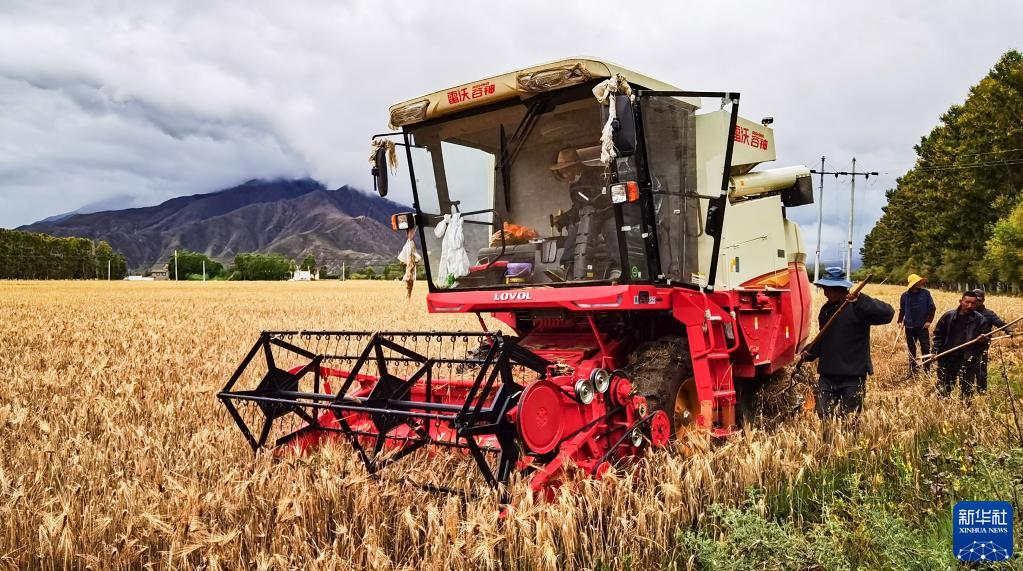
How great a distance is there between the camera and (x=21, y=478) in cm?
391

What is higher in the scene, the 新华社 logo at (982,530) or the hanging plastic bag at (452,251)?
the hanging plastic bag at (452,251)

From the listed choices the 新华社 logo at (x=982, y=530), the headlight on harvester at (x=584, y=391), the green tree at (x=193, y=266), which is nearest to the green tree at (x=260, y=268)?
the green tree at (x=193, y=266)

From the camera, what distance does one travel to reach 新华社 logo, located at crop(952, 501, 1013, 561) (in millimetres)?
2730

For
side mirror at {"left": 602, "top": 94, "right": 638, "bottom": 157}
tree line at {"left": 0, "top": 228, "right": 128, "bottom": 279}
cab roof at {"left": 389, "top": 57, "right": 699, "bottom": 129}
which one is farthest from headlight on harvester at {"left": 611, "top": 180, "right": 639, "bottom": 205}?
tree line at {"left": 0, "top": 228, "right": 128, "bottom": 279}

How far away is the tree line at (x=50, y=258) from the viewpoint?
76.4m

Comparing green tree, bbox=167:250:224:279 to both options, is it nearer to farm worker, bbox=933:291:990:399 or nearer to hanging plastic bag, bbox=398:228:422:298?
hanging plastic bag, bbox=398:228:422:298

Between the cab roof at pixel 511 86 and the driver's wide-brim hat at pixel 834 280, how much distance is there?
2.39 m

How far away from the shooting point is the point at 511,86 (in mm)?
5285

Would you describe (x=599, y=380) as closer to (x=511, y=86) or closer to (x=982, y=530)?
(x=982, y=530)

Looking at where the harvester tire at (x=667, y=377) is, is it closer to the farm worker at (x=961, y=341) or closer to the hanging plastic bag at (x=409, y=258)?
the hanging plastic bag at (x=409, y=258)

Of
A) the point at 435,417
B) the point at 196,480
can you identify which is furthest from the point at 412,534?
the point at 196,480

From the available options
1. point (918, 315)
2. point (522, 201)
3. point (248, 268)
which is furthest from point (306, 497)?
point (248, 268)

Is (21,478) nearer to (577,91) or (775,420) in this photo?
(577,91)

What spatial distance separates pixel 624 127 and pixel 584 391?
5.51ft
